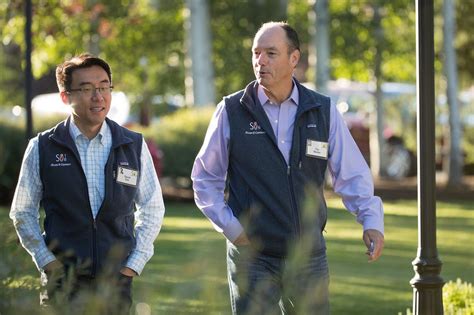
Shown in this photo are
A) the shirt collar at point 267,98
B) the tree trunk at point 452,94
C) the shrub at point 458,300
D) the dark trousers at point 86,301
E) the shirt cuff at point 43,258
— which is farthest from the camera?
the tree trunk at point 452,94

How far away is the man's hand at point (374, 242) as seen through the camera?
20.6ft

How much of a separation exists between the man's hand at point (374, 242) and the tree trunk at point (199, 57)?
66.2 ft

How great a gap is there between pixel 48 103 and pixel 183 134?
17.4 metres

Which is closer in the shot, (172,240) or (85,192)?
(85,192)

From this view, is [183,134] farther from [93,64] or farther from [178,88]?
[93,64]

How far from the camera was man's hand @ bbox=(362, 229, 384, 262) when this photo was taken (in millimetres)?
6281

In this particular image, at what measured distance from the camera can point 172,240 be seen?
16469mm

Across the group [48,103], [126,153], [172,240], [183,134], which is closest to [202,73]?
[183,134]

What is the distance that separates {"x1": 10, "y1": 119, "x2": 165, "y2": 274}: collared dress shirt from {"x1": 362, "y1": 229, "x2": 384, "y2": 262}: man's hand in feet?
3.22

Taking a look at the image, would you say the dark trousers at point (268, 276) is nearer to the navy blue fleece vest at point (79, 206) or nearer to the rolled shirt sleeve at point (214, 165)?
the rolled shirt sleeve at point (214, 165)

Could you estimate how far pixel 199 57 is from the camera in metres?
26.5

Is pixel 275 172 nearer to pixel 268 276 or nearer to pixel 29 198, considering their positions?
pixel 268 276

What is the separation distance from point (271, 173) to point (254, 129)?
257mm

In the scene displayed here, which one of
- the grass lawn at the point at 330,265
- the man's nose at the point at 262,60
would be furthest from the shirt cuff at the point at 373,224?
the man's nose at the point at 262,60
